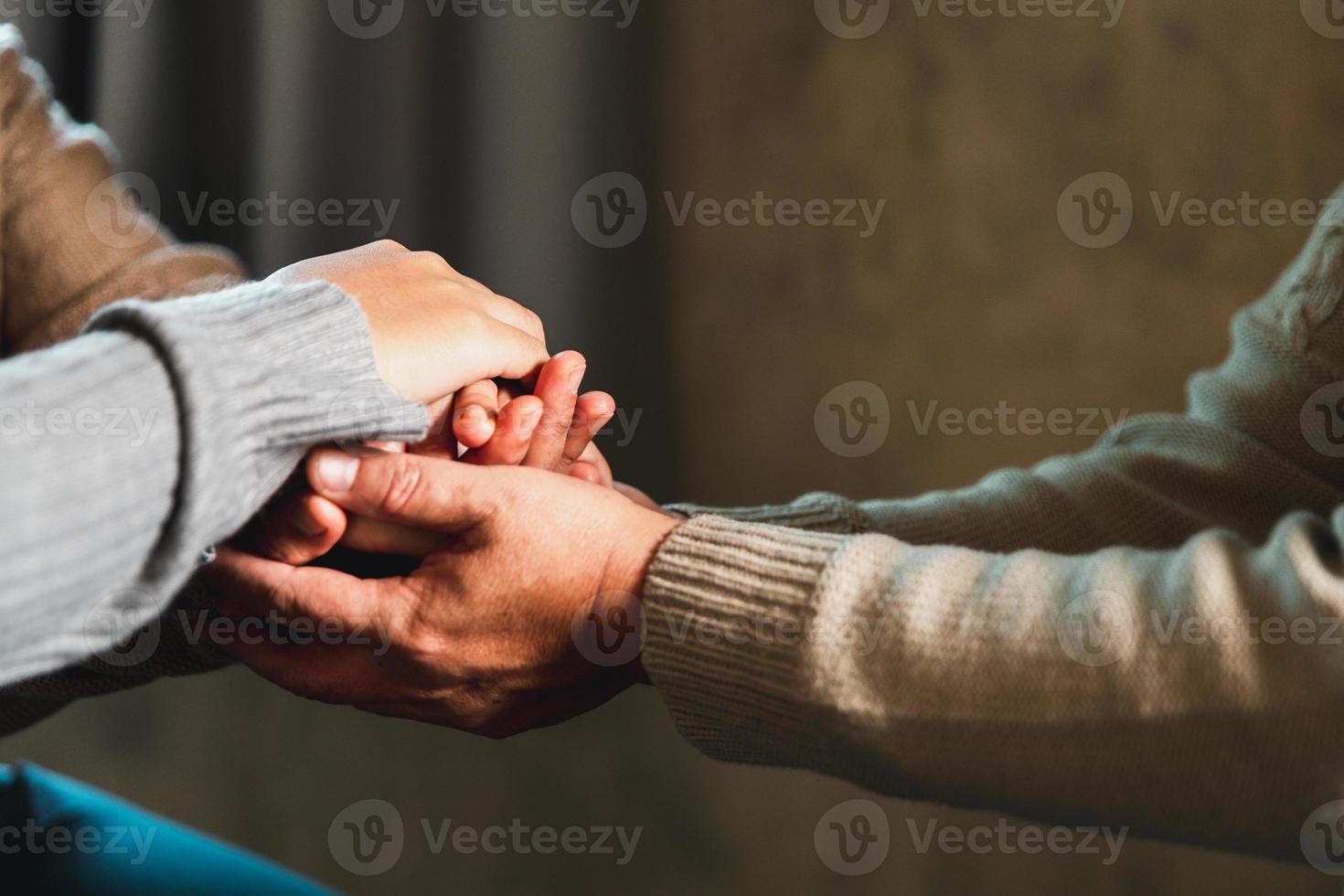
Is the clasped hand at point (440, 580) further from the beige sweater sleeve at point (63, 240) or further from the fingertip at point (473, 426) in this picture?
the beige sweater sleeve at point (63, 240)

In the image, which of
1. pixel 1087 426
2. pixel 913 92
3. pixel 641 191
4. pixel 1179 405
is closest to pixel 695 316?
pixel 641 191

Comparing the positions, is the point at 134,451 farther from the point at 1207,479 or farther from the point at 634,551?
the point at 1207,479

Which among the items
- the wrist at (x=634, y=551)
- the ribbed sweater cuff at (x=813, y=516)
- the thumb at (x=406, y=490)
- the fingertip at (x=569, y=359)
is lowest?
the ribbed sweater cuff at (x=813, y=516)

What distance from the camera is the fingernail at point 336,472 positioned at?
0.62 metres

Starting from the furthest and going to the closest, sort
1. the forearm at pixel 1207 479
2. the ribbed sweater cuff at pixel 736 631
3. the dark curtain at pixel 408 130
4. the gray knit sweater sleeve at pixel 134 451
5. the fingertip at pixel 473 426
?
1. the dark curtain at pixel 408 130
2. the forearm at pixel 1207 479
3. the fingertip at pixel 473 426
4. the ribbed sweater cuff at pixel 736 631
5. the gray knit sweater sleeve at pixel 134 451

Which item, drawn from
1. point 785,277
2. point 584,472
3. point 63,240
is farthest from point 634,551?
point 785,277

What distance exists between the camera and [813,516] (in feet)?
2.80

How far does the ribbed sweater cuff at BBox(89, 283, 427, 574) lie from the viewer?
51cm

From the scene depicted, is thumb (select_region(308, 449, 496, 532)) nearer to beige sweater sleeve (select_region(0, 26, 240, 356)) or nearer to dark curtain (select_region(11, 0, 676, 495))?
beige sweater sleeve (select_region(0, 26, 240, 356))

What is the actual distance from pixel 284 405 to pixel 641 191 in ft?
3.10

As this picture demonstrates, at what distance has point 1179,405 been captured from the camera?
1439mm

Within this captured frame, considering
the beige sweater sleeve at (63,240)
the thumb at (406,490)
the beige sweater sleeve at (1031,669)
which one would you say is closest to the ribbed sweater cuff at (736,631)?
the beige sweater sleeve at (1031,669)

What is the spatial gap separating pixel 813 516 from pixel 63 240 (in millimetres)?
733

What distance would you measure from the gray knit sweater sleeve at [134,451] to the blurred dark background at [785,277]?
0.83m
